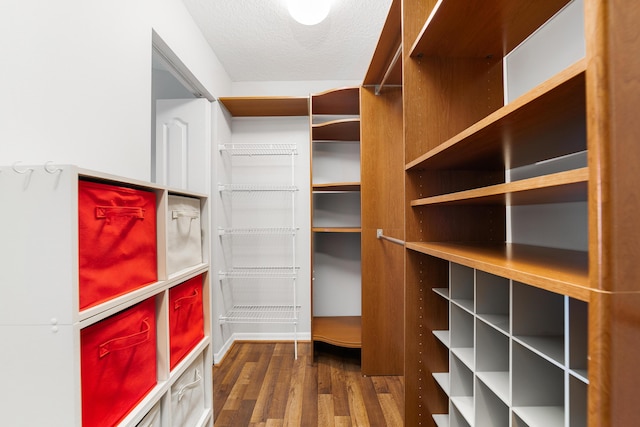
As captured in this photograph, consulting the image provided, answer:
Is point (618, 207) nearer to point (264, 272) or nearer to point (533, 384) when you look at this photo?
point (533, 384)

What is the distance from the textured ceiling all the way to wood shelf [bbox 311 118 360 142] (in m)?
0.56

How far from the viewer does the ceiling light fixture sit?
1726 millimetres

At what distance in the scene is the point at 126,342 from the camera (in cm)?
89

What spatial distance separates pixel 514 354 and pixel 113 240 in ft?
3.78

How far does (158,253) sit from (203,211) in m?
0.42

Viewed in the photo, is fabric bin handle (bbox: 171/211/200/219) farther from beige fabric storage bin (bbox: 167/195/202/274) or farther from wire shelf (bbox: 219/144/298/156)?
wire shelf (bbox: 219/144/298/156)

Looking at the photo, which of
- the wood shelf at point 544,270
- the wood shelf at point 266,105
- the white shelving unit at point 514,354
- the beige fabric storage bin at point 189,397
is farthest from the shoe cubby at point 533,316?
the wood shelf at point 266,105

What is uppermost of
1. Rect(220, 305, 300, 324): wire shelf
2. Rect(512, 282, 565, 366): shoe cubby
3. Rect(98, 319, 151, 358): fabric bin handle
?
Rect(512, 282, 565, 366): shoe cubby

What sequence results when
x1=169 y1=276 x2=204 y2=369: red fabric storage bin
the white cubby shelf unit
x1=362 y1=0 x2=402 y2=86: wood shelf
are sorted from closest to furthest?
the white cubby shelf unit < x1=169 y1=276 x2=204 y2=369: red fabric storage bin < x1=362 y1=0 x2=402 y2=86: wood shelf

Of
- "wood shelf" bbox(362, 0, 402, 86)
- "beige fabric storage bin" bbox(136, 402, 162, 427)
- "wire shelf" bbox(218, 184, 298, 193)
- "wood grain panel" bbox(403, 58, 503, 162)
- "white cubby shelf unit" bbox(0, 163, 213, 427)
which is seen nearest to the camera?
"white cubby shelf unit" bbox(0, 163, 213, 427)

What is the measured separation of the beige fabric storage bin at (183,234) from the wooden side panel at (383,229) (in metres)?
1.20

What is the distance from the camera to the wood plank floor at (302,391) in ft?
5.78

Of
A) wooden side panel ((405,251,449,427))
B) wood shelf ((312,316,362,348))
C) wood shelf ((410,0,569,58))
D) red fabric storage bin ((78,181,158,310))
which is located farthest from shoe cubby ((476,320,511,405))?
wood shelf ((312,316,362,348))

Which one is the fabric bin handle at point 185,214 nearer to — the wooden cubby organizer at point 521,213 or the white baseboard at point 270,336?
the wooden cubby organizer at point 521,213
